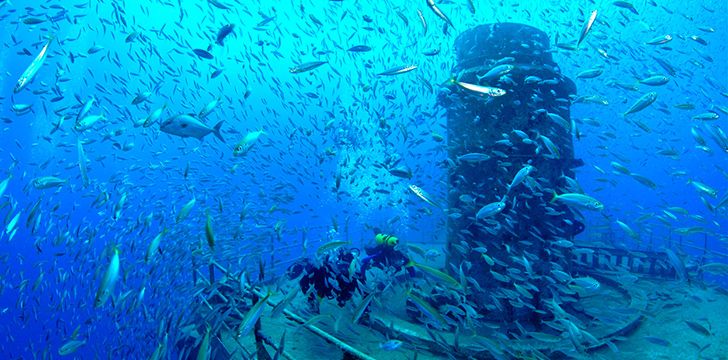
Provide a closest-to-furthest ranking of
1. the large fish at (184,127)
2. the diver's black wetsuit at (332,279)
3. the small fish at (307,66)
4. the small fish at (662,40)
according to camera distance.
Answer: the large fish at (184,127) → the small fish at (307,66) → the small fish at (662,40) → the diver's black wetsuit at (332,279)

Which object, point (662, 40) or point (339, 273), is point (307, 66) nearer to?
point (339, 273)

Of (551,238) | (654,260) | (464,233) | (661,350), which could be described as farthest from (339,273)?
(654,260)

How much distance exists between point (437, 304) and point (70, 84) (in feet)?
283

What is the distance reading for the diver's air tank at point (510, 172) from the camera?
7789mm

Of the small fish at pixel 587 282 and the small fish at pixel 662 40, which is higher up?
the small fish at pixel 662 40

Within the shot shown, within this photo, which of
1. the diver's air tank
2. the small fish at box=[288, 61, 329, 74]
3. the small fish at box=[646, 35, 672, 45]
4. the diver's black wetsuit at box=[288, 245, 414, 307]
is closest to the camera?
the small fish at box=[288, 61, 329, 74]

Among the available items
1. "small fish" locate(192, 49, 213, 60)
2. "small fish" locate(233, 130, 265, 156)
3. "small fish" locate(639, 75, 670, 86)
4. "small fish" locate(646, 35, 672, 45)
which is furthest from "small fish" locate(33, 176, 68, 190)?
"small fish" locate(646, 35, 672, 45)

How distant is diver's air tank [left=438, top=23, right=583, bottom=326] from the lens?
25.6 ft

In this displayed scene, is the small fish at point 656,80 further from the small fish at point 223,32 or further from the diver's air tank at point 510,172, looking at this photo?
the small fish at point 223,32

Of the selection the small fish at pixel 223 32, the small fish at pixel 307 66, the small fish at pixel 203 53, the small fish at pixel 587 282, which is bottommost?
the small fish at pixel 587 282

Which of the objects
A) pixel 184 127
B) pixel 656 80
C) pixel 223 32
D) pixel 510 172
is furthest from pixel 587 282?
pixel 223 32

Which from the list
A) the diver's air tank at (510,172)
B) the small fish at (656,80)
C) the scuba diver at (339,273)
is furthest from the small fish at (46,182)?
the small fish at (656,80)

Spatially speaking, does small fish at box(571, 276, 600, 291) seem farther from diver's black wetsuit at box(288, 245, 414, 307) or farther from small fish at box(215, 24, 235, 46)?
small fish at box(215, 24, 235, 46)

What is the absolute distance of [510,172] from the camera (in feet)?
26.3
